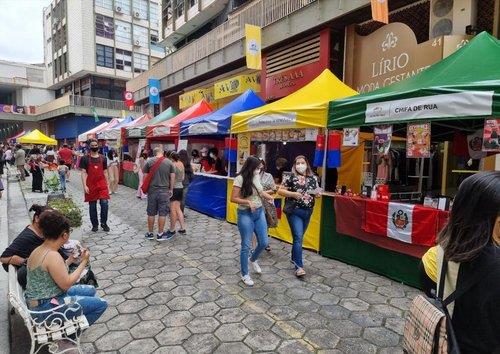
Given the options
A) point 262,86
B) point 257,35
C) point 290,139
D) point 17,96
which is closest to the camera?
point 290,139

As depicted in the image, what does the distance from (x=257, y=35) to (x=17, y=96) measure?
46.8m

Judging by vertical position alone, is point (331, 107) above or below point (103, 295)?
above

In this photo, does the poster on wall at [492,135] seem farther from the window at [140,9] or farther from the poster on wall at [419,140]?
the window at [140,9]

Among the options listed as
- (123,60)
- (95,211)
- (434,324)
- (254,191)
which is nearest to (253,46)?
(95,211)

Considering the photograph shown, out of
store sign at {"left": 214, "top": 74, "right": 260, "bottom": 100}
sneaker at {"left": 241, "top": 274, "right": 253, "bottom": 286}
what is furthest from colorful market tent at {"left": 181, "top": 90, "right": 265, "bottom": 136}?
sneaker at {"left": 241, "top": 274, "right": 253, "bottom": 286}

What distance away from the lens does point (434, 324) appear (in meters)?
1.43

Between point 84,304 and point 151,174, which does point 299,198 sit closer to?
point 84,304

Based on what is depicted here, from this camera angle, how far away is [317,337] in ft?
11.1

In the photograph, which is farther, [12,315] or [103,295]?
[103,295]

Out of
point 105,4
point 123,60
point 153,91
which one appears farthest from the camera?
point 123,60

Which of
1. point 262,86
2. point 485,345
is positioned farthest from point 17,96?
point 485,345

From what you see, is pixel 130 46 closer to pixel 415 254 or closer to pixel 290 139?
pixel 290 139

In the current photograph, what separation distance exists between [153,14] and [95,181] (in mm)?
40069

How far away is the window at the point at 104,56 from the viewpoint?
3691 cm
